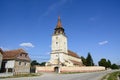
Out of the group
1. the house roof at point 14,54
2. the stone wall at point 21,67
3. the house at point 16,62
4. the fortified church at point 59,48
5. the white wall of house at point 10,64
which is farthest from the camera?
the fortified church at point 59,48

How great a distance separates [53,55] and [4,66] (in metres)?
22.7

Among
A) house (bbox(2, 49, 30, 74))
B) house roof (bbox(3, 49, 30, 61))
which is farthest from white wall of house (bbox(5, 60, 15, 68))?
house roof (bbox(3, 49, 30, 61))

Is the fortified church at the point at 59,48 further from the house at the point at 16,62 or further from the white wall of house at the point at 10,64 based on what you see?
the white wall of house at the point at 10,64

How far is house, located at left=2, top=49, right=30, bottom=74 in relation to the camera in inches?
1651

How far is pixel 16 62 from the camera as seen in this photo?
139 feet

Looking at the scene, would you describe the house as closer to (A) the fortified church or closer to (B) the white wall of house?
(B) the white wall of house

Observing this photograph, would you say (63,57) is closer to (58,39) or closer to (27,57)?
(58,39)

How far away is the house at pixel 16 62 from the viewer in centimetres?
4194

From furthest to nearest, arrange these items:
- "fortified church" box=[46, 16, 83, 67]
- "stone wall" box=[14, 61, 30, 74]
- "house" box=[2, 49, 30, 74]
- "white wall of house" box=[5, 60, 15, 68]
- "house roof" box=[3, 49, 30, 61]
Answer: "fortified church" box=[46, 16, 83, 67], "house roof" box=[3, 49, 30, 61], "stone wall" box=[14, 61, 30, 74], "house" box=[2, 49, 30, 74], "white wall of house" box=[5, 60, 15, 68]

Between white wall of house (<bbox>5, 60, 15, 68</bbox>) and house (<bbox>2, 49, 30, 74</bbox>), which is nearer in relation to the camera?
white wall of house (<bbox>5, 60, 15, 68</bbox>)

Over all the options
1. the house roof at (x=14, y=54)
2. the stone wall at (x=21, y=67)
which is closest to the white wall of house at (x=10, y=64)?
the stone wall at (x=21, y=67)

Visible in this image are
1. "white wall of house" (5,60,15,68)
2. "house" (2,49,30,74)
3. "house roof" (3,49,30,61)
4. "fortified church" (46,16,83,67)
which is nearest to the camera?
"white wall of house" (5,60,15,68)

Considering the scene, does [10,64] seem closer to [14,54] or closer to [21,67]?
[14,54]

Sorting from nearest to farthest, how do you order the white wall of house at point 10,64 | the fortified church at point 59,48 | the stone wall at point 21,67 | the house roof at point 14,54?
the white wall of house at point 10,64 → the stone wall at point 21,67 → the house roof at point 14,54 → the fortified church at point 59,48
